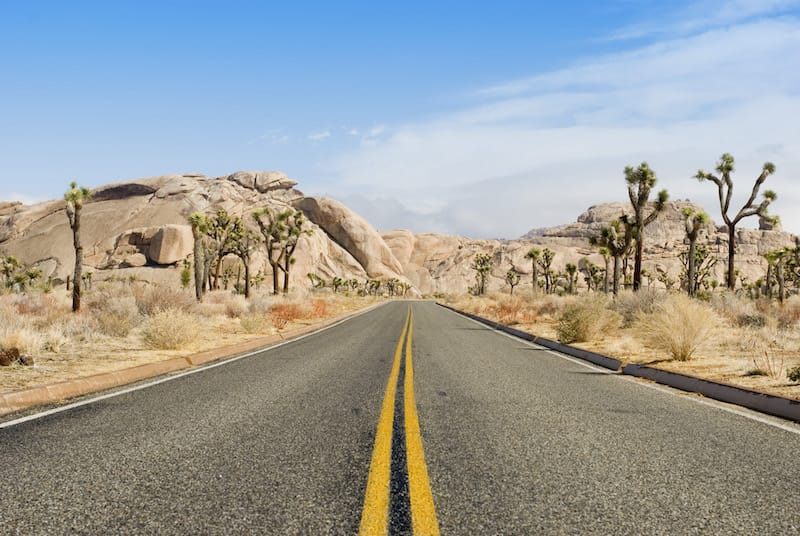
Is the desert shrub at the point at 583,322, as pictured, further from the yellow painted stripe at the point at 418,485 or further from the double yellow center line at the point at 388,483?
the yellow painted stripe at the point at 418,485

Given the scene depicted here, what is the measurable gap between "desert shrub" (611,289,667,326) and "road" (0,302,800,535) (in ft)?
49.4

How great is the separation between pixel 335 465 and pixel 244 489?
0.79 m

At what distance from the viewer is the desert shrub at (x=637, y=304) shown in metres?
22.0

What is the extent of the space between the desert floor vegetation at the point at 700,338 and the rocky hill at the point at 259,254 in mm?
95830

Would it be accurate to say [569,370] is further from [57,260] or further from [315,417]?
[57,260]

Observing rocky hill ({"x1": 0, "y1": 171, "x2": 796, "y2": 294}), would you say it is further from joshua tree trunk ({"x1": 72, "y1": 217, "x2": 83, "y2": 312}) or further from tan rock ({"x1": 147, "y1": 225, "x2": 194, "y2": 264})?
joshua tree trunk ({"x1": 72, "y1": 217, "x2": 83, "y2": 312})

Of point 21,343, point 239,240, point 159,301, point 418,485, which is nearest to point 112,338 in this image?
point 21,343

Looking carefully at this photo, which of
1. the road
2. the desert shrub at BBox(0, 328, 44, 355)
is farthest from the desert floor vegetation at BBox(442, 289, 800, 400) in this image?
the desert shrub at BBox(0, 328, 44, 355)

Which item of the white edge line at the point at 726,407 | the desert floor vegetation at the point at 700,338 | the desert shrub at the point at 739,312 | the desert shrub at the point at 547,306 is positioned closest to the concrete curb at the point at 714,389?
the white edge line at the point at 726,407

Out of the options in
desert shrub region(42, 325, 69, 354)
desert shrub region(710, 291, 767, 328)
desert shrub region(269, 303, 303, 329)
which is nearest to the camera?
desert shrub region(42, 325, 69, 354)

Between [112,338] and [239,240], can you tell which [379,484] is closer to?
[112,338]

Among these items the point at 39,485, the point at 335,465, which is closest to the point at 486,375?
the point at 335,465

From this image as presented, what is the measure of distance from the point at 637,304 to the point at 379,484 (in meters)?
22.1

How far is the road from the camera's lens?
3242 mm
